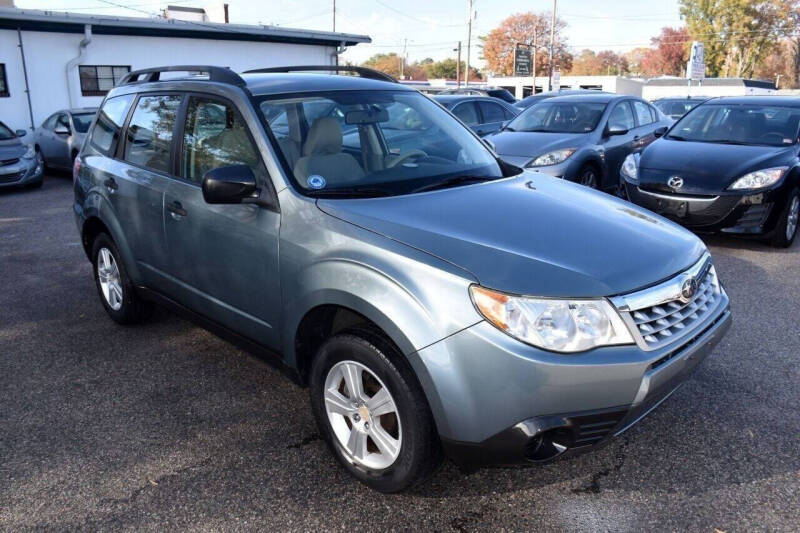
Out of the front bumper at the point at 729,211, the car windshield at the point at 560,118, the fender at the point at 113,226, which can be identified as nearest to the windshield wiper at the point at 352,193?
the fender at the point at 113,226

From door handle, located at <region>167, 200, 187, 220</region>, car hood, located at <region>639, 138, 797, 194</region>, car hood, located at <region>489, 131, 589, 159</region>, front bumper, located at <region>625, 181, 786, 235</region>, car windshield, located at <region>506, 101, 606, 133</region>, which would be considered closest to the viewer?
door handle, located at <region>167, 200, 187, 220</region>

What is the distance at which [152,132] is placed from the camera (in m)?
4.15

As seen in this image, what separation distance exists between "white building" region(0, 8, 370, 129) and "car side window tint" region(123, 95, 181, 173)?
16120 millimetres

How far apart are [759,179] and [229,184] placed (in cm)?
561

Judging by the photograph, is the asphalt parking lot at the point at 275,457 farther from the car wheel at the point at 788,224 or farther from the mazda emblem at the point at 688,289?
the car wheel at the point at 788,224

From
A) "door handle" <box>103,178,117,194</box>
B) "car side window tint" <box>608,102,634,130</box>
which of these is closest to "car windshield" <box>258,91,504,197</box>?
"door handle" <box>103,178,117,194</box>

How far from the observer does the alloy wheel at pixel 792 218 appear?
6.75 meters

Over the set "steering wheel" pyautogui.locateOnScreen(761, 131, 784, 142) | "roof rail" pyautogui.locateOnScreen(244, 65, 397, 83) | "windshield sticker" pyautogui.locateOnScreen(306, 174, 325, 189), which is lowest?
"steering wheel" pyautogui.locateOnScreen(761, 131, 784, 142)

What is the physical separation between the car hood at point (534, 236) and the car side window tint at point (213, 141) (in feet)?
2.16

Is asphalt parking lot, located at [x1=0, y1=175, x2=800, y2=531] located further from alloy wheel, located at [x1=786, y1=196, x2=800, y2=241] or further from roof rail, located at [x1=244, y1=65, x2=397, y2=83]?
alloy wheel, located at [x1=786, y1=196, x2=800, y2=241]

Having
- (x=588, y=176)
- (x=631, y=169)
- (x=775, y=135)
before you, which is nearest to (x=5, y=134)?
(x=588, y=176)

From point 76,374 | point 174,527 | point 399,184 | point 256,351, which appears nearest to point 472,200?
point 399,184

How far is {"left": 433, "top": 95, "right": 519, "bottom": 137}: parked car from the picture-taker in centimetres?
1216

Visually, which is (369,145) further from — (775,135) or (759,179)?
(775,135)
